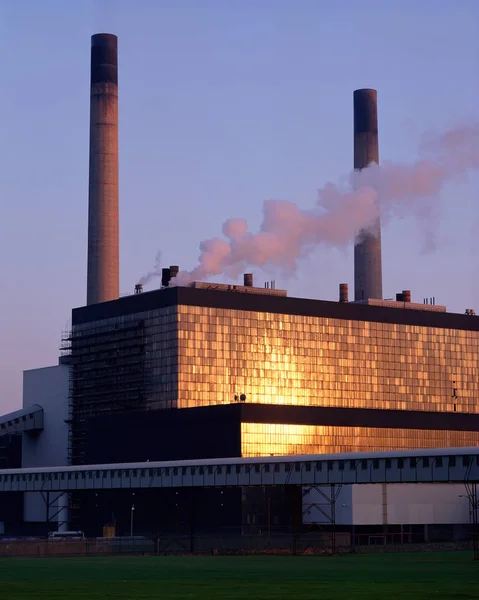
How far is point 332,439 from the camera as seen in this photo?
175 meters

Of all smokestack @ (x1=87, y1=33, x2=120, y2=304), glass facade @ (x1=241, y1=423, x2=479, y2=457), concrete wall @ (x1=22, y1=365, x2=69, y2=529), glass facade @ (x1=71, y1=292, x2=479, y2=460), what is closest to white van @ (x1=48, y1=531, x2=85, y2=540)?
glass facade @ (x1=241, y1=423, x2=479, y2=457)

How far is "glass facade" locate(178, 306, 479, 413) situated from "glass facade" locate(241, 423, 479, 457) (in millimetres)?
12611

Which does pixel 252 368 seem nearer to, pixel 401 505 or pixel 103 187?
pixel 103 187

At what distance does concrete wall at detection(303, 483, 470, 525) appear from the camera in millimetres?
127062

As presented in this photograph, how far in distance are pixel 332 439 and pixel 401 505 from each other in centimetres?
4692

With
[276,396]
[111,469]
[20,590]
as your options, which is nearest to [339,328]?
[276,396]

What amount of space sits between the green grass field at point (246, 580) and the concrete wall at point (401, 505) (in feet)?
140

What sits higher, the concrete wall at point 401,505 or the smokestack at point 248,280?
the smokestack at point 248,280

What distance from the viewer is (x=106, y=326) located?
187375mm

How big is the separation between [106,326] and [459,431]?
55750mm

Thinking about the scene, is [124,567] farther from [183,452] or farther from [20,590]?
[183,452]

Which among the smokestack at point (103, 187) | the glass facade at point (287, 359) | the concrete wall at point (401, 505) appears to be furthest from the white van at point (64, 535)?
the smokestack at point (103, 187)

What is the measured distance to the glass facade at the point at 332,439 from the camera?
537 ft

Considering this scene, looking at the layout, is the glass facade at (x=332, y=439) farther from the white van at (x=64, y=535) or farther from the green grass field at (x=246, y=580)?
the green grass field at (x=246, y=580)
